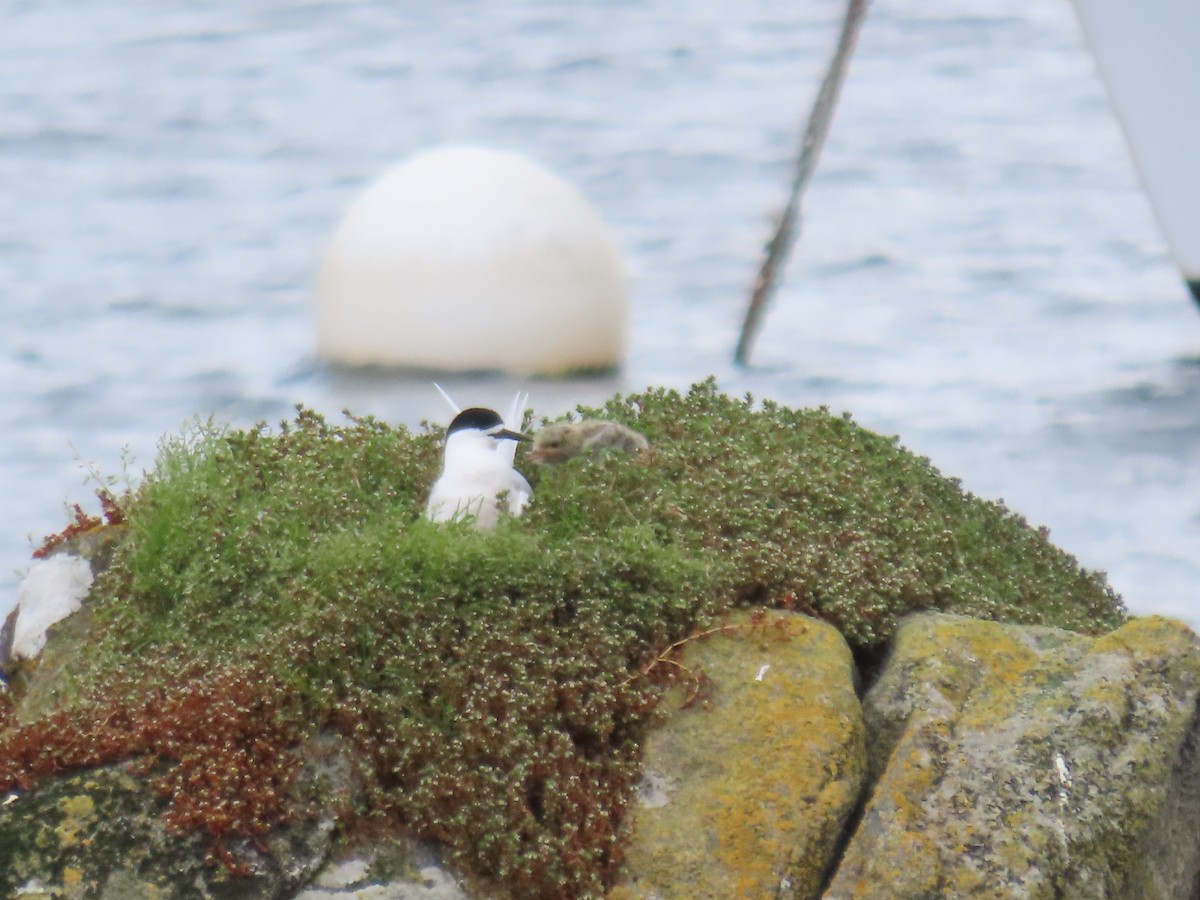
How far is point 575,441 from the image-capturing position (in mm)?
6023

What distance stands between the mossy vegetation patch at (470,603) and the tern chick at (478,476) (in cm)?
15

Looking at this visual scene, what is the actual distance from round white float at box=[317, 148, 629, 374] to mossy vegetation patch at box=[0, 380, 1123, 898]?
6.68 feet

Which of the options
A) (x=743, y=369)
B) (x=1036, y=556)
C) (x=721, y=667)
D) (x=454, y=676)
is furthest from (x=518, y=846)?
(x=743, y=369)

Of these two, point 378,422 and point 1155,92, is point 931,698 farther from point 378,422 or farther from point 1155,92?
point 1155,92

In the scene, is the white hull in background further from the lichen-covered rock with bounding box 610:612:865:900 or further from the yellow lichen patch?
the yellow lichen patch

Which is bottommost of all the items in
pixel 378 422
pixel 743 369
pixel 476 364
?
pixel 743 369

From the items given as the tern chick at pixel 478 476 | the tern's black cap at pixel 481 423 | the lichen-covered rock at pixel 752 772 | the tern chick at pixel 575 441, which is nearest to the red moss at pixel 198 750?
the tern chick at pixel 478 476

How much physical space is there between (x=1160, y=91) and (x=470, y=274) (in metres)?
5.12

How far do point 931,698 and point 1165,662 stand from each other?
2.67 ft

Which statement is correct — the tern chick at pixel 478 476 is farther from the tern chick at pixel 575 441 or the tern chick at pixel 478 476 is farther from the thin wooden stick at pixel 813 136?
the thin wooden stick at pixel 813 136

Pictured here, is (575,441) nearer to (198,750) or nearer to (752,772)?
(752,772)

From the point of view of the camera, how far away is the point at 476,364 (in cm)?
867

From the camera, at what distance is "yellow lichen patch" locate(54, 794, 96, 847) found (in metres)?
4.34

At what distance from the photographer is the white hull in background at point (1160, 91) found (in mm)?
9766
